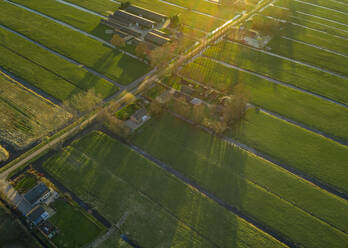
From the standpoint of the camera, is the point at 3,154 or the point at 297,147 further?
the point at 297,147

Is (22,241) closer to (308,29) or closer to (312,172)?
(312,172)

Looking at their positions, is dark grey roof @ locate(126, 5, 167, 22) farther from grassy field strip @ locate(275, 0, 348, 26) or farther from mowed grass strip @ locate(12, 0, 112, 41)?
grassy field strip @ locate(275, 0, 348, 26)

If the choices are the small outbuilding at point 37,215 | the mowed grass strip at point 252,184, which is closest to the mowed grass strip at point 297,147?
the mowed grass strip at point 252,184

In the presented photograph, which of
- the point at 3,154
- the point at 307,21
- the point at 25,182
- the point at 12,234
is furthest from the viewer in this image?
the point at 307,21

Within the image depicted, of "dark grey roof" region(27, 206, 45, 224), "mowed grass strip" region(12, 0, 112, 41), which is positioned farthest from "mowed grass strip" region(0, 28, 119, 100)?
"dark grey roof" region(27, 206, 45, 224)

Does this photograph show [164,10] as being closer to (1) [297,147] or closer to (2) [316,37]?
(2) [316,37]

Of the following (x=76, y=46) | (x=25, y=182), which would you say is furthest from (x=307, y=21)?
(x=25, y=182)
